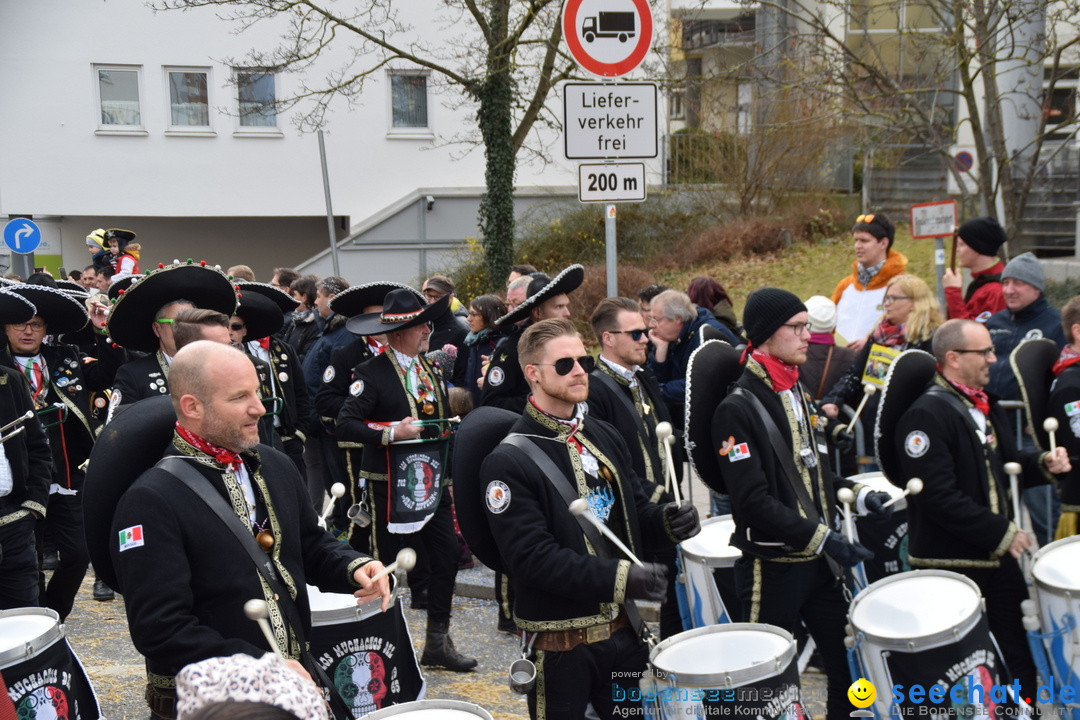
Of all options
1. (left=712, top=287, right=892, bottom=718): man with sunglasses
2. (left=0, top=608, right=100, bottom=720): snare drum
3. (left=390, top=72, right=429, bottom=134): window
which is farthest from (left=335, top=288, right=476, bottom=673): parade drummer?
(left=390, top=72, right=429, bottom=134): window

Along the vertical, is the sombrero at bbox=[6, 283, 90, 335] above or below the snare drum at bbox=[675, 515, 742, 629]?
above

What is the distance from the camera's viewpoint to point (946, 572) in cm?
468

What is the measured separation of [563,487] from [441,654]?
281 cm

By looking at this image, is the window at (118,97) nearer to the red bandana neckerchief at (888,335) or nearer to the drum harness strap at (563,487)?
the red bandana neckerchief at (888,335)

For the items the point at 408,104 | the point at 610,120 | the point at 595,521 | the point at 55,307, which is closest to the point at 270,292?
the point at 55,307

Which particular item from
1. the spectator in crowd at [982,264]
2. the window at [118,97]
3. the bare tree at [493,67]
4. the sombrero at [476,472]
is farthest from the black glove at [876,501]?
the window at [118,97]

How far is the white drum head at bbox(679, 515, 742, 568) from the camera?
212 inches

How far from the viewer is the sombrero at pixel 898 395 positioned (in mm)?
5320

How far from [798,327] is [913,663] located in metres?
1.49

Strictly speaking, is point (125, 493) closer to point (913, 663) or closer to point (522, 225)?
point (913, 663)

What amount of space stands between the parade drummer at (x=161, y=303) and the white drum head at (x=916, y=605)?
10.7 ft

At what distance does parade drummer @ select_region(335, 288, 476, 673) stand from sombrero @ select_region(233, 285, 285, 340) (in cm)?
67

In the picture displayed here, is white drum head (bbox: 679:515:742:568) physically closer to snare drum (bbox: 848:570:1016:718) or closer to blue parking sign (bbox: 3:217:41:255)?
snare drum (bbox: 848:570:1016:718)

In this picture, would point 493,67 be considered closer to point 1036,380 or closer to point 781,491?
point 1036,380
